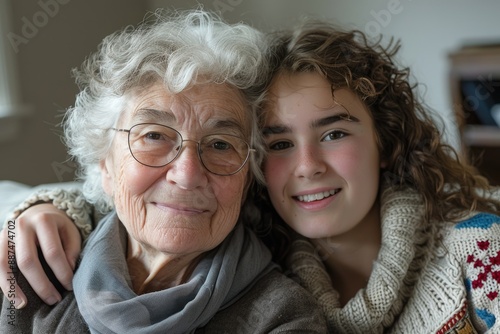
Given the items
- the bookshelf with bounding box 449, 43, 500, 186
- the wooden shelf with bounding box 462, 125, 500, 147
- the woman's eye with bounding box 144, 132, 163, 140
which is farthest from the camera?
the wooden shelf with bounding box 462, 125, 500, 147

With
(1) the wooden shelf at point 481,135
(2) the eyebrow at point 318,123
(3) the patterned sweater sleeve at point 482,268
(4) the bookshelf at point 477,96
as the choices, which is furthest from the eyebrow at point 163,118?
(1) the wooden shelf at point 481,135

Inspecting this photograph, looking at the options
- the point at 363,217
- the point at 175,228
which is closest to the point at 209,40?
the point at 175,228

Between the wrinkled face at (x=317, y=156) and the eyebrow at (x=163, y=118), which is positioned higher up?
the eyebrow at (x=163, y=118)

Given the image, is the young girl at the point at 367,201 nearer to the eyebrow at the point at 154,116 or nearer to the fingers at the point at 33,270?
the eyebrow at the point at 154,116

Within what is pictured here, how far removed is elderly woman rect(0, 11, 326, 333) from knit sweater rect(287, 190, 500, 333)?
0.37 feet

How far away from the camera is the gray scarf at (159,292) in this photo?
131 centimetres

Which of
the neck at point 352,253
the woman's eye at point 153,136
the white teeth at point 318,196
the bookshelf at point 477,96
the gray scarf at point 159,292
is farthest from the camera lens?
the bookshelf at point 477,96

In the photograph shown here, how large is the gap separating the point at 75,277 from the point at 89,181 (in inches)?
13.4

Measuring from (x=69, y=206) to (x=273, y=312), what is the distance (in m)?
0.64

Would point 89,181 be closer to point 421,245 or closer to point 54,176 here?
point 421,245

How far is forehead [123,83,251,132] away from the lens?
140 cm

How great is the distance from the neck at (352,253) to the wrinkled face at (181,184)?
13.2 inches

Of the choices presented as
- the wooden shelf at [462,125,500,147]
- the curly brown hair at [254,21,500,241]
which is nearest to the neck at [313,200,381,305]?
the curly brown hair at [254,21,500,241]

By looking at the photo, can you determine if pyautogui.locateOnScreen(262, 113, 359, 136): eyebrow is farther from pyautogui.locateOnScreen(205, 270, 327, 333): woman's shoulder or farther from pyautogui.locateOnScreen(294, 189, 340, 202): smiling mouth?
pyautogui.locateOnScreen(205, 270, 327, 333): woman's shoulder
